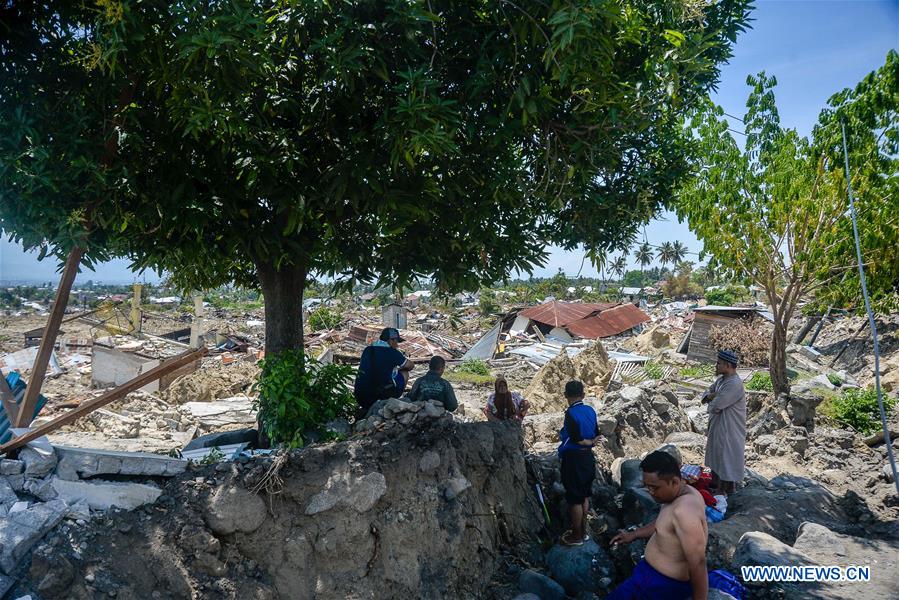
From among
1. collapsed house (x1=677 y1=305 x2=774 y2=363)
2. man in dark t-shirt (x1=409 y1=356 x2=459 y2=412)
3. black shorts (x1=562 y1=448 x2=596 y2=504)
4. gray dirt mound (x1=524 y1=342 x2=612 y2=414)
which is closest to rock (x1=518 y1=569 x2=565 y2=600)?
black shorts (x1=562 y1=448 x2=596 y2=504)

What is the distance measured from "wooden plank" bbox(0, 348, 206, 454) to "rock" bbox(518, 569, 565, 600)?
11.9ft

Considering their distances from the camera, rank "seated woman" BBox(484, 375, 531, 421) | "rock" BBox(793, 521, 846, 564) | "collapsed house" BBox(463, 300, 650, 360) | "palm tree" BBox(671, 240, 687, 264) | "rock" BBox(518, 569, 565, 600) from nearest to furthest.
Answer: "rock" BBox(518, 569, 565, 600) < "rock" BBox(793, 521, 846, 564) < "seated woman" BBox(484, 375, 531, 421) < "collapsed house" BBox(463, 300, 650, 360) < "palm tree" BBox(671, 240, 687, 264)

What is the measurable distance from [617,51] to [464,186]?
6.25 ft

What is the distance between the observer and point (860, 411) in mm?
9695

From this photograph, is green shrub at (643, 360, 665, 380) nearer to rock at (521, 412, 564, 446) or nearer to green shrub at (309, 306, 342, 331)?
rock at (521, 412, 564, 446)

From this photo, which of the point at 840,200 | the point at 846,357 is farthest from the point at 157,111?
the point at 846,357

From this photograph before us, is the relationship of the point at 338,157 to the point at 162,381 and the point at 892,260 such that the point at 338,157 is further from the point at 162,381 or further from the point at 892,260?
the point at 162,381

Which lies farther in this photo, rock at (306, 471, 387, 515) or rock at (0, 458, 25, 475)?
rock at (306, 471, 387, 515)

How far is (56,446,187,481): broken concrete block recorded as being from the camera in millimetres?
4227

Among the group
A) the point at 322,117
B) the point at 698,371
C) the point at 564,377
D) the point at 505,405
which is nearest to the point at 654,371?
the point at 698,371

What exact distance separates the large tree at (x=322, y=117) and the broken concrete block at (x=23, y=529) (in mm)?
1952

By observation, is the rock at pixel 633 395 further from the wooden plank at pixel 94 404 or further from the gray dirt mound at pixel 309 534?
the wooden plank at pixel 94 404

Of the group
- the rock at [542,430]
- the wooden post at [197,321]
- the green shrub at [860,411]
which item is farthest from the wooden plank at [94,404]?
the wooden post at [197,321]

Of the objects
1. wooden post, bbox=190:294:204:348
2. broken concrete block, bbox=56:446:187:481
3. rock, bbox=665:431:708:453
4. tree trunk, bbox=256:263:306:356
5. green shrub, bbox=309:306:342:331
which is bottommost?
rock, bbox=665:431:708:453
